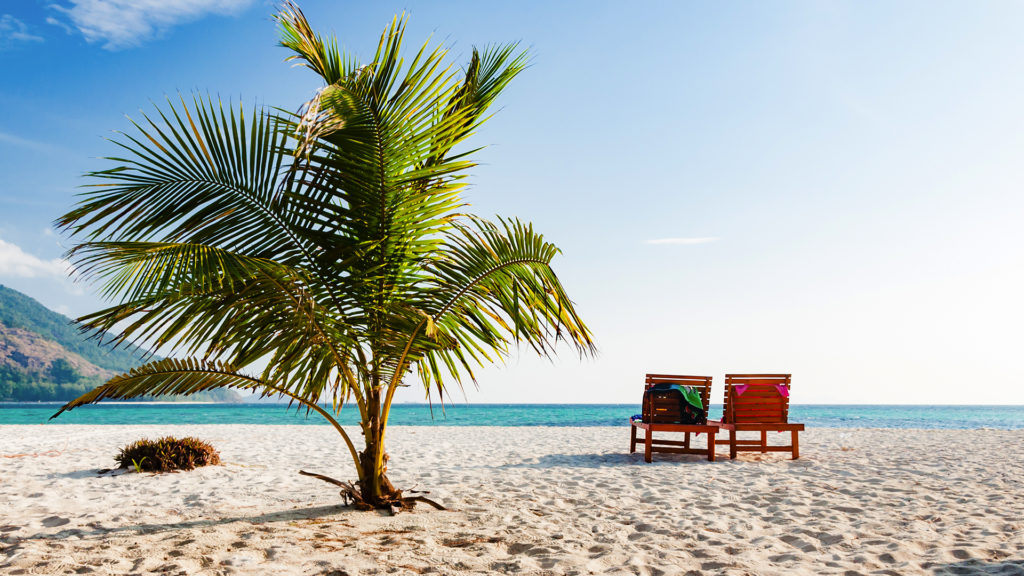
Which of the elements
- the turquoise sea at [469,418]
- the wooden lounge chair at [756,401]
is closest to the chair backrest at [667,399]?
the wooden lounge chair at [756,401]

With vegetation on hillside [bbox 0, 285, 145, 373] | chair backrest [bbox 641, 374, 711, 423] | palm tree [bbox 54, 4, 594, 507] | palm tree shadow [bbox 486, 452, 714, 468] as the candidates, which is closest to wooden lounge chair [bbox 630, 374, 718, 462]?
chair backrest [bbox 641, 374, 711, 423]

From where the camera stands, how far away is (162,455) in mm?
6660

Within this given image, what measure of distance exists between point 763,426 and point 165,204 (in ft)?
22.7

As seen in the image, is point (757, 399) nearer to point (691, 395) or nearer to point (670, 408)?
point (691, 395)

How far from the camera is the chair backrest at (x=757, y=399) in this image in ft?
24.1

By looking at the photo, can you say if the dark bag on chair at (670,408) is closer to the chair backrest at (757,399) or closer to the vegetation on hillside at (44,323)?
the chair backrest at (757,399)

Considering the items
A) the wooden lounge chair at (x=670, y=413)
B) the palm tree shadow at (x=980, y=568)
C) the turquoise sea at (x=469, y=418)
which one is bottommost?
the turquoise sea at (x=469, y=418)

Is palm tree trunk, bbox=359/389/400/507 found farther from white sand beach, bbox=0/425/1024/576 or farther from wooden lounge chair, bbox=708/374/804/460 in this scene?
wooden lounge chair, bbox=708/374/804/460

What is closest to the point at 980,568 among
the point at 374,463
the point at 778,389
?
the point at 374,463

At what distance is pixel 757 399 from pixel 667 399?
45.8 inches

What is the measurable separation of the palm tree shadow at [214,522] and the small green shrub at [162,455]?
2.81 m

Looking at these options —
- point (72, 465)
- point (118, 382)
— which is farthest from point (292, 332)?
point (72, 465)

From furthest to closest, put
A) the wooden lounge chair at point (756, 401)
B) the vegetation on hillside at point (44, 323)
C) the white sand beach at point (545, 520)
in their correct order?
the vegetation on hillside at point (44, 323) < the wooden lounge chair at point (756, 401) < the white sand beach at point (545, 520)

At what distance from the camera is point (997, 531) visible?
363 cm
